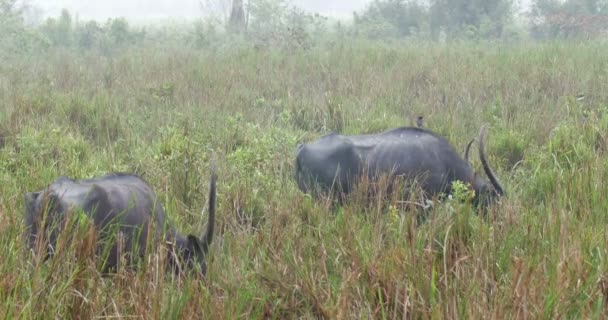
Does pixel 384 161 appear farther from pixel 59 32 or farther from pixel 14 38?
pixel 59 32

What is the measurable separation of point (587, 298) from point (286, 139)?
3136mm

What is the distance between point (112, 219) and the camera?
280 cm

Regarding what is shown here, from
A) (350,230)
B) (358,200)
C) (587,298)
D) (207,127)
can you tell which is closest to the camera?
(587,298)

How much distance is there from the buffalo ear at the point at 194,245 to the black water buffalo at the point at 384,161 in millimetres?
1214

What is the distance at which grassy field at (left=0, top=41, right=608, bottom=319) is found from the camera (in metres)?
2.32

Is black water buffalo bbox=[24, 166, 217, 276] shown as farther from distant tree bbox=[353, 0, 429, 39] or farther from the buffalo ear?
distant tree bbox=[353, 0, 429, 39]

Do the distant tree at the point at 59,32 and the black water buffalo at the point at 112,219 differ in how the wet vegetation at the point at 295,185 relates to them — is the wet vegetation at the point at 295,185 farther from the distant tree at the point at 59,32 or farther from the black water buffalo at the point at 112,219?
the distant tree at the point at 59,32

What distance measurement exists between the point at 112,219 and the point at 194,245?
0.37 meters

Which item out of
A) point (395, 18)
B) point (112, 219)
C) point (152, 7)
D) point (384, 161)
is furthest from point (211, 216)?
point (152, 7)

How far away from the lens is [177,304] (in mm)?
2254

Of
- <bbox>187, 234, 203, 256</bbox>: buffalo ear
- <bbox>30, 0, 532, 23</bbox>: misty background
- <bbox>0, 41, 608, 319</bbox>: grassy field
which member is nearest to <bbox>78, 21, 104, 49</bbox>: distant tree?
<bbox>0, 41, 608, 319</bbox>: grassy field

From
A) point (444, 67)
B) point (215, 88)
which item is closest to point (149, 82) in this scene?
point (215, 88)

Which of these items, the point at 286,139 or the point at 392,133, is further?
the point at 286,139

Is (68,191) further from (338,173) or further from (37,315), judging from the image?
(338,173)
